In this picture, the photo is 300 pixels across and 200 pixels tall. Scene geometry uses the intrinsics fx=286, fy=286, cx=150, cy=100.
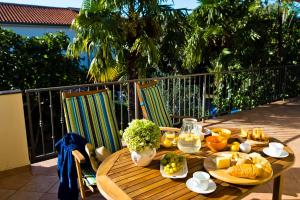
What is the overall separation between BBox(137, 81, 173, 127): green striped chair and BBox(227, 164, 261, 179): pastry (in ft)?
5.20

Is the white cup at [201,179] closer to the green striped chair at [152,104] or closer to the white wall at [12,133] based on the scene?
the green striped chair at [152,104]

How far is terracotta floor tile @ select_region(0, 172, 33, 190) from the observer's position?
9.98 feet

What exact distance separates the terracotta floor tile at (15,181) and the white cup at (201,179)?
220 cm

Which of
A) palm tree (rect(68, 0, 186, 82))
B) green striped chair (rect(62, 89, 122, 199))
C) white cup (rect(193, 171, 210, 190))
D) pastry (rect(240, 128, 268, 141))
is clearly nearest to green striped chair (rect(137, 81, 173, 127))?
green striped chair (rect(62, 89, 122, 199))

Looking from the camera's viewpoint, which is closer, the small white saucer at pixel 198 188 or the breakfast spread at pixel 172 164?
the small white saucer at pixel 198 188

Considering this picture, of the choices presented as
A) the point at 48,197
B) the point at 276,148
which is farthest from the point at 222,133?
the point at 48,197

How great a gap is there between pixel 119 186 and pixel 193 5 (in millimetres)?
6259

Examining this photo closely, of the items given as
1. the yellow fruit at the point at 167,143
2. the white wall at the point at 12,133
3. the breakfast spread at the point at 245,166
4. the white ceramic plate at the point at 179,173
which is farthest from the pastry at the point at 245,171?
the white wall at the point at 12,133

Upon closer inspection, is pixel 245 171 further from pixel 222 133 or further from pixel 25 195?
pixel 25 195

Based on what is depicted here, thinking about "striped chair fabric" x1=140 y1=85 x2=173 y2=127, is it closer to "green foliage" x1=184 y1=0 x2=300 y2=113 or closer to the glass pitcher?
the glass pitcher

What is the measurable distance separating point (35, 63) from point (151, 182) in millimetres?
6185

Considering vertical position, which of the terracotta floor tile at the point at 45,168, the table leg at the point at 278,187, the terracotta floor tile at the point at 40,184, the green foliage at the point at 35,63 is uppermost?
the green foliage at the point at 35,63

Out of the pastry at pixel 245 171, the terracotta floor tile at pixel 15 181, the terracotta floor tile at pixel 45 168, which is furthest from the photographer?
the terracotta floor tile at pixel 45 168

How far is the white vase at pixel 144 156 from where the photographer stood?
6.04 feet
